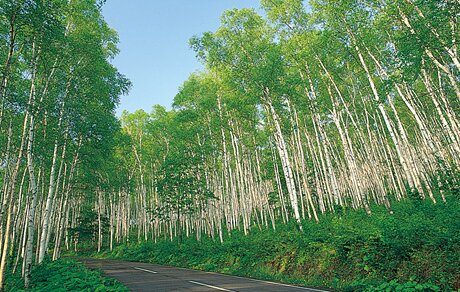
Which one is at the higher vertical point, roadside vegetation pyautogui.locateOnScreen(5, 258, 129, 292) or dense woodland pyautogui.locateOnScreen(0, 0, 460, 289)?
dense woodland pyautogui.locateOnScreen(0, 0, 460, 289)

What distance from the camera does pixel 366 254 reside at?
33.4 ft

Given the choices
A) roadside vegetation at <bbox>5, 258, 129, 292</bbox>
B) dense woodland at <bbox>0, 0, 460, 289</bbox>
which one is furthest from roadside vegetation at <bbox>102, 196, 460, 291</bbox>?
roadside vegetation at <bbox>5, 258, 129, 292</bbox>

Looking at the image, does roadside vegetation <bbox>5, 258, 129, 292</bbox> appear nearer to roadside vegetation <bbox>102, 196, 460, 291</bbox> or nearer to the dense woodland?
the dense woodland

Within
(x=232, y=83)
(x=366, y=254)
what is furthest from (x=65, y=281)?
(x=232, y=83)

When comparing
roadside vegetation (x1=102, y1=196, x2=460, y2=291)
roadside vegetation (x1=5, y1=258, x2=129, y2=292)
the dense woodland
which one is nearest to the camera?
roadside vegetation (x1=102, y1=196, x2=460, y2=291)

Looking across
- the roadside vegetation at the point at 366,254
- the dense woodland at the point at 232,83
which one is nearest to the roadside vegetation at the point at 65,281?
the dense woodland at the point at 232,83

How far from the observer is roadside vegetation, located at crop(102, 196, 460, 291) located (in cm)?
815

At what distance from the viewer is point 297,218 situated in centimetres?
1467

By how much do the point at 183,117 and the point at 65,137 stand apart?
11122 mm

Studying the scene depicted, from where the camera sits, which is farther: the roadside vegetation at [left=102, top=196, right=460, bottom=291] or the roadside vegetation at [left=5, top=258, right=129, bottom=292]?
the roadside vegetation at [left=5, top=258, right=129, bottom=292]

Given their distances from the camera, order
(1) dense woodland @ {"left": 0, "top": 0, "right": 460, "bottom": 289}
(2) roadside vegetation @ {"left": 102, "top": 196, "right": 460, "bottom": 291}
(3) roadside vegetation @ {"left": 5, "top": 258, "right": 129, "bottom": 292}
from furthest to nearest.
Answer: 1. (1) dense woodland @ {"left": 0, "top": 0, "right": 460, "bottom": 289}
2. (3) roadside vegetation @ {"left": 5, "top": 258, "right": 129, "bottom": 292}
3. (2) roadside vegetation @ {"left": 102, "top": 196, "right": 460, "bottom": 291}

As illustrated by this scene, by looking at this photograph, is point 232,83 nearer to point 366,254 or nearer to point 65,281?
point 366,254

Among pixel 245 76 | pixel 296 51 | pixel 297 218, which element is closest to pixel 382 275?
pixel 297 218

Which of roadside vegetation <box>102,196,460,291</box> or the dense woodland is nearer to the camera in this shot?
roadside vegetation <box>102,196,460,291</box>
